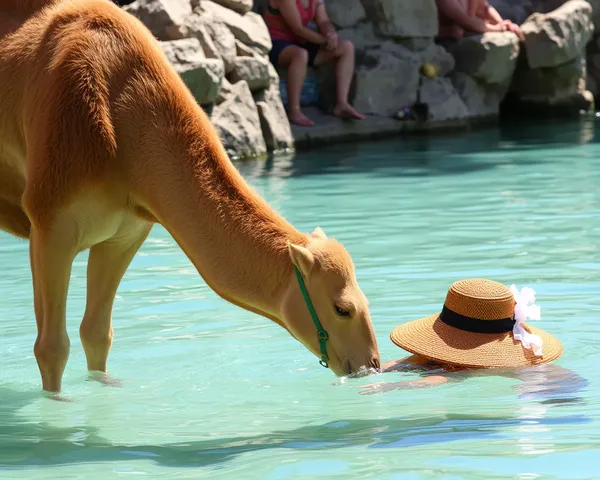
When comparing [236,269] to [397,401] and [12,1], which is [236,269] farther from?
[12,1]

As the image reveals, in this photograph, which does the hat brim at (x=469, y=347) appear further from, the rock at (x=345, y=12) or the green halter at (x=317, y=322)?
the rock at (x=345, y=12)

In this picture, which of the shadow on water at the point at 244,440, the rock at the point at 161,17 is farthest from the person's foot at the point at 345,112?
the shadow on water at the point at 244,440

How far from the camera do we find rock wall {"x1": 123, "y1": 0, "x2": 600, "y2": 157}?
43.0 ft

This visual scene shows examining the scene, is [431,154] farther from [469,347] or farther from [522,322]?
[469,347]

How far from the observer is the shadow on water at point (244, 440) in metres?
4.20

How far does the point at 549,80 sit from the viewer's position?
1841 cm

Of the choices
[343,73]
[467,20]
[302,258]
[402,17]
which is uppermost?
[302,258]

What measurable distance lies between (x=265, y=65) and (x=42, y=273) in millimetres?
9484

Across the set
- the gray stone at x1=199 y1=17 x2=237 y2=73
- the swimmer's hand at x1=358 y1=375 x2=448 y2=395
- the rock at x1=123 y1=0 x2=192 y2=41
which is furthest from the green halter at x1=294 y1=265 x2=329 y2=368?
the gray stone at x1=199 y1=17 x2=237 y2=73

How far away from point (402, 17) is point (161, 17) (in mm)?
5062

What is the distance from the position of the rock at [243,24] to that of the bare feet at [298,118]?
1058mm

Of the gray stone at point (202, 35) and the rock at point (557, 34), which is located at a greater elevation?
the gray stone at point (202, 35)

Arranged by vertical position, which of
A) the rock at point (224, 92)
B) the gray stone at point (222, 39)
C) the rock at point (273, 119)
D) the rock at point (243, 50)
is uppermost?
the gray stone at point (222, 39)

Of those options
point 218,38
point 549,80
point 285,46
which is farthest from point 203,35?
point 549,80
